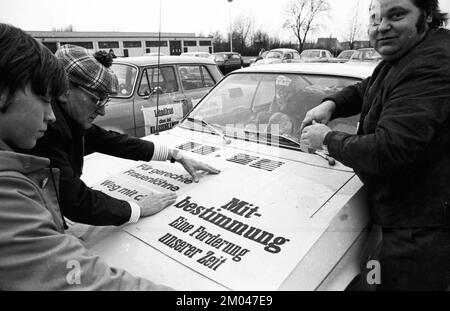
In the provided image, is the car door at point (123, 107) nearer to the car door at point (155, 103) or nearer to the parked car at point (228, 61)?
the car door at point (155, 103)

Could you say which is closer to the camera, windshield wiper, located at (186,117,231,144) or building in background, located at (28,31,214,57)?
windshield wiper, located at (186,117,231,144)

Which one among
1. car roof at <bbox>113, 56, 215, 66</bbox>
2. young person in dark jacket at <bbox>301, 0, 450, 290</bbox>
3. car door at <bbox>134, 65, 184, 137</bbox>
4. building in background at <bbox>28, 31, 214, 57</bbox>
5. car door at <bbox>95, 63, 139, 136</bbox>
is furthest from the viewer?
building in background at <bbox>28, 31, 214, 57</bbox>

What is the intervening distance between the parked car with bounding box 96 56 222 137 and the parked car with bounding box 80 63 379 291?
2.40 meters

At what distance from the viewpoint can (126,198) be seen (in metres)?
1.96

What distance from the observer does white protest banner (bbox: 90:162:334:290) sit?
53.5 inches

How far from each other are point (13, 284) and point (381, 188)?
1515mm

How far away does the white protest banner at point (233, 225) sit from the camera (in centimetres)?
136

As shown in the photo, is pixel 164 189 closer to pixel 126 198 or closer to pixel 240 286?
pixel 126 198

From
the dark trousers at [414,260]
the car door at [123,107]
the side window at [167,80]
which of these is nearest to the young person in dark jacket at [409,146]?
the dark trousers at [414,260]

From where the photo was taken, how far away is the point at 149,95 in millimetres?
5266

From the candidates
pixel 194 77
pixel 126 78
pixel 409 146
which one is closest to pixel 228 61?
pixel 194 77

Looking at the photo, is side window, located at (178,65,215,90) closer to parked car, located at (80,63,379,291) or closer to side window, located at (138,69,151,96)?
side window, located at (138,69,151,96)

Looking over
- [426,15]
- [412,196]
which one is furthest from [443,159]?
[426,15]

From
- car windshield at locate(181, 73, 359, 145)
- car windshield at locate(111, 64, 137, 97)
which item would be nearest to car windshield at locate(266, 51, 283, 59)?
car windshield at locate(111, 64, 137, 97)
